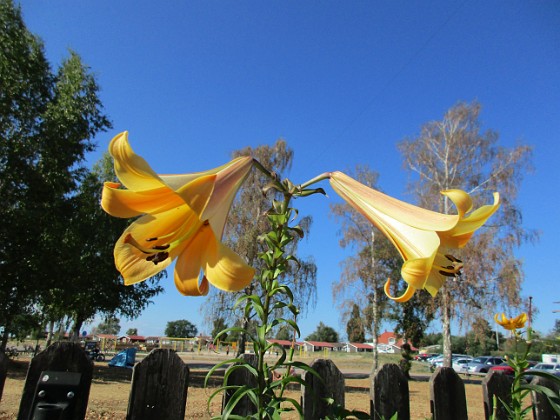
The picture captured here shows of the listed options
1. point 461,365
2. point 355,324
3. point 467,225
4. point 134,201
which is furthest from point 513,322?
point 461,365

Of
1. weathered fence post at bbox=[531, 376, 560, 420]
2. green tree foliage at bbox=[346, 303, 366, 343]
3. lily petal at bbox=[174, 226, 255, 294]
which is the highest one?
green tree foliage at bbox=[346, 303, 366, 343]

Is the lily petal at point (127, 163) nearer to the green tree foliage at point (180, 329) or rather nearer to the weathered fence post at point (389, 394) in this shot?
the weathered fence post at point (389, 394)

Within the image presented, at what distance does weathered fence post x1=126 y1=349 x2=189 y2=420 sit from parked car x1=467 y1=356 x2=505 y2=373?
2749 cm

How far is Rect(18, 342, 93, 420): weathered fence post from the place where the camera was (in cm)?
114

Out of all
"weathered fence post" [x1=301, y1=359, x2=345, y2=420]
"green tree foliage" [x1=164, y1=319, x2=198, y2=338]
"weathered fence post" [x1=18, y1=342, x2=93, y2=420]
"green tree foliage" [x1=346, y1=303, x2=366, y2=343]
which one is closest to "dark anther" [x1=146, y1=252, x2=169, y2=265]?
"weathered fence post" [x1=18, y1=342, x2=93, y2=420]

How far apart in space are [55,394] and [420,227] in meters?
1.12

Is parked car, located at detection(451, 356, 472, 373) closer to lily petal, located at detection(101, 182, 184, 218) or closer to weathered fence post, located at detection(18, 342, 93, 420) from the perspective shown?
weathered fence post, located at detection(18, 342, 93, 420)

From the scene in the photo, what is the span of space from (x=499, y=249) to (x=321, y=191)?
1502 cm

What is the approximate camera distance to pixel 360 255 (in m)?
17.1

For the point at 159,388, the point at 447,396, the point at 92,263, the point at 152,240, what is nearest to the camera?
the point at 152,240

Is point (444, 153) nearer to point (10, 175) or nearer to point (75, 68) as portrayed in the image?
point (75, 68)

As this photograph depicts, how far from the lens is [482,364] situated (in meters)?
25.0

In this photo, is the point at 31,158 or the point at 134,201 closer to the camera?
the point at 134,201

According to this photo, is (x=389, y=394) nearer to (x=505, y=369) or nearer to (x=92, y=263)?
(x=92, y=263)
